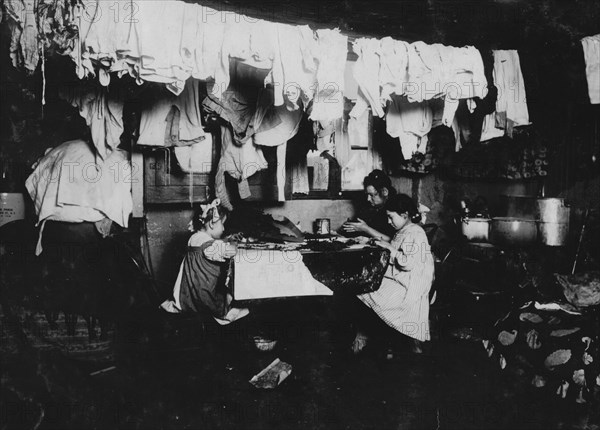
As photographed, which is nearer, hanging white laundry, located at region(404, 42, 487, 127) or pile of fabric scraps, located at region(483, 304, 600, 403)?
hanging white laundry, located at region(404, 42, 487, 127)

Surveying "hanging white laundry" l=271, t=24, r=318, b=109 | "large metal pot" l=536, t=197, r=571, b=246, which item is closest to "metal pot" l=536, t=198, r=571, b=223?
"large metal pot" l=536, t=197, r=571, b=246

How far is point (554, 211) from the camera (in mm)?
5949

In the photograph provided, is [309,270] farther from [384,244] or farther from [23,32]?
[23,32]

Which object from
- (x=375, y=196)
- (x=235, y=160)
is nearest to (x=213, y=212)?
(x=235, y=160)

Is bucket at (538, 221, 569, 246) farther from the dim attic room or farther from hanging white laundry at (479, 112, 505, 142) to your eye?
hanging white laundry at (479, 112, 505, 142)

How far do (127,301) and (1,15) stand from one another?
2.51m

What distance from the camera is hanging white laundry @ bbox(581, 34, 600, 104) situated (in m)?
4.61

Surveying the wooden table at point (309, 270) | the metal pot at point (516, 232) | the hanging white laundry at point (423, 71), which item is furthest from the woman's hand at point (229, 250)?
the metal pot at point (516, 232)

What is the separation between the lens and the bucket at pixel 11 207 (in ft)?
16.1

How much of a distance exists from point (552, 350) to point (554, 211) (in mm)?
2020

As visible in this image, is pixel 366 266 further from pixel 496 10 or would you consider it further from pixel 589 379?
pixel 496 10

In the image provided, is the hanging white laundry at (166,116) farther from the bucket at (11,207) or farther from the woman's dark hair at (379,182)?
the woman's dark hair at (379,182)

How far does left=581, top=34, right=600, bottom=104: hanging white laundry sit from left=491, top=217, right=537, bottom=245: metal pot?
69.8 inches

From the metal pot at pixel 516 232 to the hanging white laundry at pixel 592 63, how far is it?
1.77 metres
